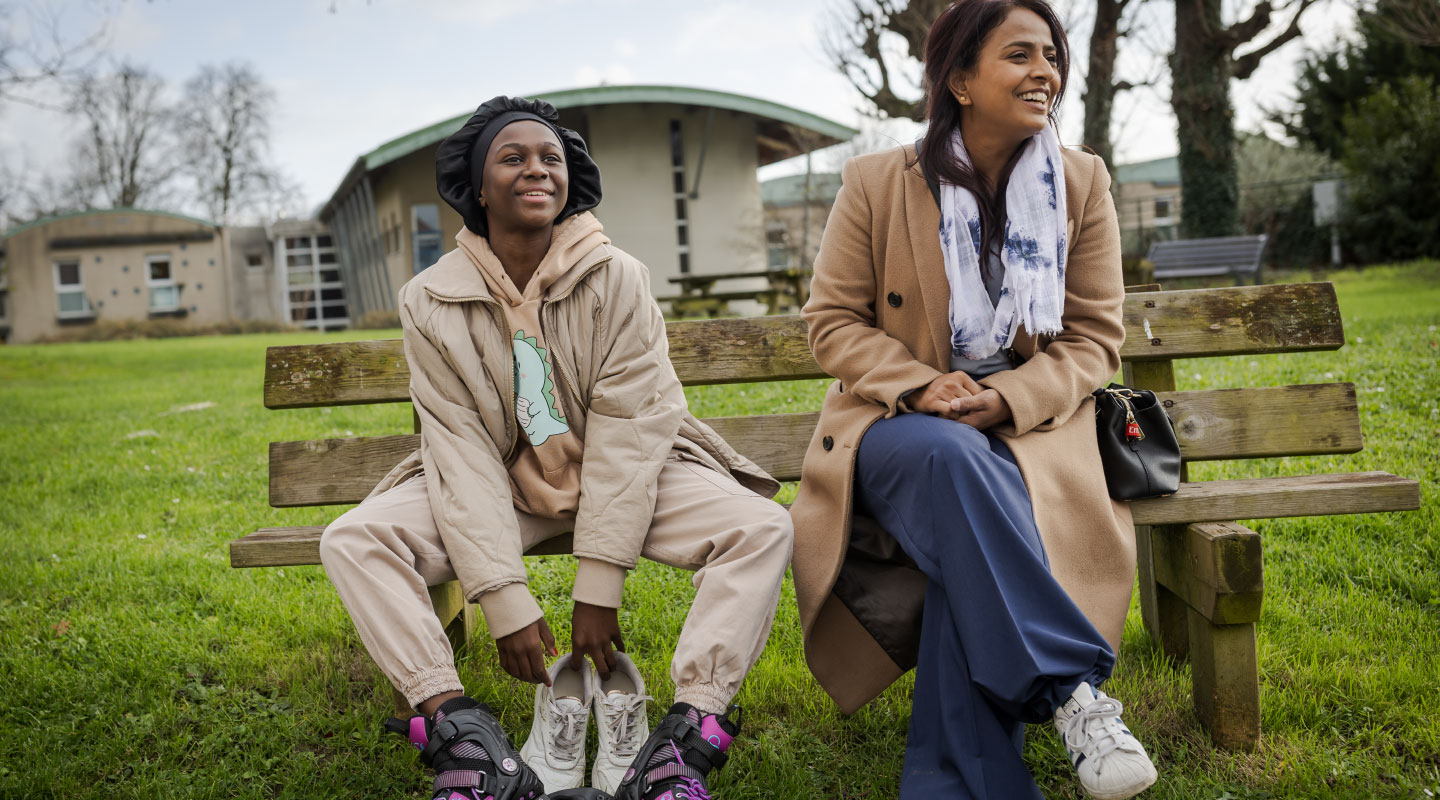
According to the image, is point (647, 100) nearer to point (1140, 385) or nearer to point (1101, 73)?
point (1101, 73)

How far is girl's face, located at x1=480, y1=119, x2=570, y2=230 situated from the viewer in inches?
108

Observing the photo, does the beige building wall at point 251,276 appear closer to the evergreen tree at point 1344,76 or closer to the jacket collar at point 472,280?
the evergreen tree at point 1344,76

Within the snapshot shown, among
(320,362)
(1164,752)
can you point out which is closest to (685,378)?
(320,362)

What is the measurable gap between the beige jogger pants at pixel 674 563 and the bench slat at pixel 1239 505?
24 cm

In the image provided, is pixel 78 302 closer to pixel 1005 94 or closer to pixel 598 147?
pixel 598 147

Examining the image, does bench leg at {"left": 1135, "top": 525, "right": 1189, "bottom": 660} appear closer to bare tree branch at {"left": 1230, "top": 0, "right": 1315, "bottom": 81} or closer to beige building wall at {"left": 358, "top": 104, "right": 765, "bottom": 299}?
bare tree branch at {"left": 1230, "top": 0, "right": 1315, "bottom": 81}

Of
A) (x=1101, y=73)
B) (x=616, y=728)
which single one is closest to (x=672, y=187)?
(x=1101, y=73)

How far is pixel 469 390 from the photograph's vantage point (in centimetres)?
268

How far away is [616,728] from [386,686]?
0.93 m

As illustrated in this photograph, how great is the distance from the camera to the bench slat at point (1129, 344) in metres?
3.08

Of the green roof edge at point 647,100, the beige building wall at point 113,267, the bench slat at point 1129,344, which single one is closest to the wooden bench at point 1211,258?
the green roof edge at point 647,100

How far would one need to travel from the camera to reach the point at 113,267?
3234cm

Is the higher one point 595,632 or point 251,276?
point 251,276

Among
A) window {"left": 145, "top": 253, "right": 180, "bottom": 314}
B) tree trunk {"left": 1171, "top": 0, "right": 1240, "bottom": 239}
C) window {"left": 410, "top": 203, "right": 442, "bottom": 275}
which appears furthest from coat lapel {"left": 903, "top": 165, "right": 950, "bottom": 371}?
window {"left": 145, "top": 253, "right": 180, "bottom": 314}
